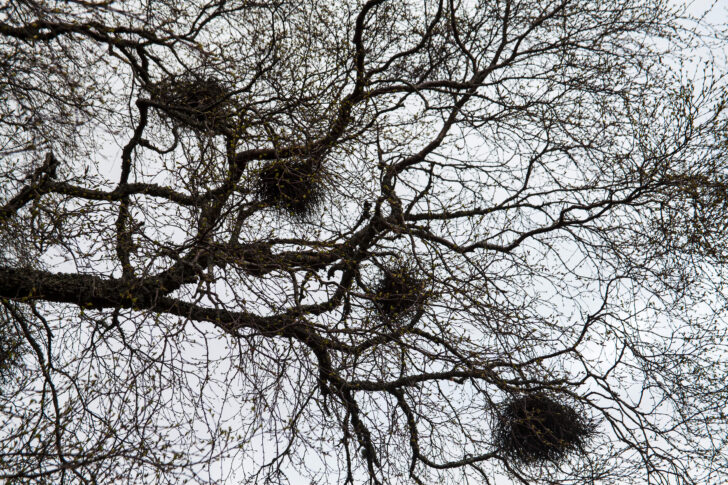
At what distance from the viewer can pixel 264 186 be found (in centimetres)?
527

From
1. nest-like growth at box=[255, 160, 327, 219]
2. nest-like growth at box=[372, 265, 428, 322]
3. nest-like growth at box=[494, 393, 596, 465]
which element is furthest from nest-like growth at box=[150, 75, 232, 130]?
nest-like growth at box=[494, 393, 596, 465]

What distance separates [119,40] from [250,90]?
1468mm

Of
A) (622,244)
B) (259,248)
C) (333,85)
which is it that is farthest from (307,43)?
(622,244)

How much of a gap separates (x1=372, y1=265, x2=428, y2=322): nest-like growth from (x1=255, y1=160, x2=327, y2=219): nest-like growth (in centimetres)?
102

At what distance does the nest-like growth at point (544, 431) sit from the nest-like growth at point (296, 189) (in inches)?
106

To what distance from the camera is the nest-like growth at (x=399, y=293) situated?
454cm

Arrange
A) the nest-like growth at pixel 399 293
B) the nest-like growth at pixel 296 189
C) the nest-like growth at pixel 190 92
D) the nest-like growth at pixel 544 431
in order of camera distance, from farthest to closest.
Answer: the nest-like growth at pixel 190 92, the nest-like growth at pixel 544 431, the nest-like growth at pixel 296 189, the nest-like growth at pixel 399 293

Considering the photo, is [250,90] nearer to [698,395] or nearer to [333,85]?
[333,85]

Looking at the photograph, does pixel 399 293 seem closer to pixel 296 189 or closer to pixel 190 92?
pixel 296 189

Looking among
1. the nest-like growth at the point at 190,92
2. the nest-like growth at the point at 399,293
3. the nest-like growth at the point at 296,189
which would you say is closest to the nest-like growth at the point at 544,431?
the nest-like growth at the point at 399,293

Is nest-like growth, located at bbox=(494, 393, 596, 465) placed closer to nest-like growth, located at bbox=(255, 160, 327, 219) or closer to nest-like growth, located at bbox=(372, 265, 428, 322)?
nest-like growth, located at bbox=(372, 265, 428, 322)

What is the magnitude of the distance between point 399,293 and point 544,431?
6.84 feet

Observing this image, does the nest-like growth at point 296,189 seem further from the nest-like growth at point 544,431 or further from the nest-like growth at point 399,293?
the nest-like growth at point 544,431

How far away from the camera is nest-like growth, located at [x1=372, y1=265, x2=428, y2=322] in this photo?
14.9 feet
